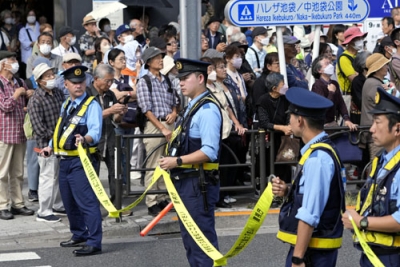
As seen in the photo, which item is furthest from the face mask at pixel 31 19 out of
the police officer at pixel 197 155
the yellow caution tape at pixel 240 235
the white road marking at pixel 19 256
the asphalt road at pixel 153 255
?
the police officer at pixel 197 155

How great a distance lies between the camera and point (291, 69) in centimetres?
1198

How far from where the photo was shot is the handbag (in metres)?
10.9

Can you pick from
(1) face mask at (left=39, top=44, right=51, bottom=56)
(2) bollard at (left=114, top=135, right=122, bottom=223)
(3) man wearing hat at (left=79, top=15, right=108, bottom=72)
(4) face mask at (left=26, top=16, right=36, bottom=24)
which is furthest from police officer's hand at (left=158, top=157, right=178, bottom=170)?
(4) face mask at (left=26, top=16, right=36, bottom=24)

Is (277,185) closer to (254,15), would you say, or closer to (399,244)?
(399,244)

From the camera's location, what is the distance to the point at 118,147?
1016 cm

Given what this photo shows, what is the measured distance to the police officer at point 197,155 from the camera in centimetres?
678

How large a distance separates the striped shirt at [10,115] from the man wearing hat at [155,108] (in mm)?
1435

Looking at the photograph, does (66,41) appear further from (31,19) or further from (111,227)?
(111,227)

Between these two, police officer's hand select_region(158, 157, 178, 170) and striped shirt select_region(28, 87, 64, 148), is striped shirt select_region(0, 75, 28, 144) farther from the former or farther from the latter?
police officer's hand select_region(158, 157, 178, 170)

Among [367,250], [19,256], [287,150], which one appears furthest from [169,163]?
[287,150]

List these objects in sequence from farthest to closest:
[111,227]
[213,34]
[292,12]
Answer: [213,34] < [292,12] < [111,227]

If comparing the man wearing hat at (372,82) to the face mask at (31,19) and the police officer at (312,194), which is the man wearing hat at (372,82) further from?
the face mask at (31,19)

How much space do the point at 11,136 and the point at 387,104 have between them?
6.22 metres

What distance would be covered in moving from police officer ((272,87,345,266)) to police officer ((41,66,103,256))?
366cm
